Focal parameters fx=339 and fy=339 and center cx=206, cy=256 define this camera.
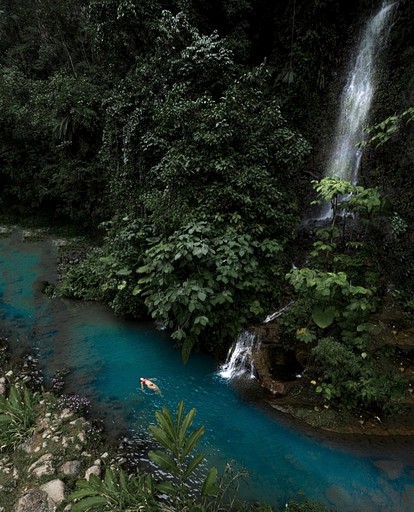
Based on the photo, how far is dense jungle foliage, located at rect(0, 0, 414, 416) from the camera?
22.2 ft

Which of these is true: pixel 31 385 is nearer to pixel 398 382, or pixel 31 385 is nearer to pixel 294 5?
pixel 398 382

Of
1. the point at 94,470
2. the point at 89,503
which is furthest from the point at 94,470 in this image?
the point at 89,503

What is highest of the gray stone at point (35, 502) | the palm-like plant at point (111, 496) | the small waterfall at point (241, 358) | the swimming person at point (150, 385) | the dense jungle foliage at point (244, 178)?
the dense jungle foliage at point (244, 178)

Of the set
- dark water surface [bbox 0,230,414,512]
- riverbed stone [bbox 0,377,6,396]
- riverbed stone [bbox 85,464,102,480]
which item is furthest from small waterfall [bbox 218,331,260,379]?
riverbed stone [bbox 0,377,6,396]

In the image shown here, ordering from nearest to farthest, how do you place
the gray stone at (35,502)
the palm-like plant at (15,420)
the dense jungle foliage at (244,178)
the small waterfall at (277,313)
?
the gray stone at (35,502), the palm-like plant at (15,420), the dense jungle foliage at (244,178), the small waterfall at (277,313)

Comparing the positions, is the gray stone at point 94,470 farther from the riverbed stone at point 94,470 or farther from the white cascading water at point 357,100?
the white cascading water at point 357,100

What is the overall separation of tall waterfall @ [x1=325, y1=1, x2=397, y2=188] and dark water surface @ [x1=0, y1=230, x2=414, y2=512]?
7.00 m

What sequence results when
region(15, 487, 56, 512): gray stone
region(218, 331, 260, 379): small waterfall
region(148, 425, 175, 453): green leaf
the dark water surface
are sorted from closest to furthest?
1. region(148, 425, 175, 453): green leaf
2. region(15, 487, 56, 512): gray stone
3. the dark water surface
4. region(218, 331, 260, 379): small waterfall

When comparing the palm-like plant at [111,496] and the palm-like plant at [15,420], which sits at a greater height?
the palm-like plant at [111,496]

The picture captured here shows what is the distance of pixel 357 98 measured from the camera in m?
10.2

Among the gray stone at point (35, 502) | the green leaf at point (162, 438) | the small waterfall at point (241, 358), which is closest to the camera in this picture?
the green leaf at point (162, 438)

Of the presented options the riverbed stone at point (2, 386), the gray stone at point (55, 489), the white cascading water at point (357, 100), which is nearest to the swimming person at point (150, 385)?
the gray stone at point (55, 489)

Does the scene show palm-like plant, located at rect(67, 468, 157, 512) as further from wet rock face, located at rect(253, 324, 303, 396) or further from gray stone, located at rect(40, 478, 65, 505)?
wet rock face, located at rect(253, 324, 303, 396)

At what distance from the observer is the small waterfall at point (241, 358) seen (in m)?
Result: 7.02
